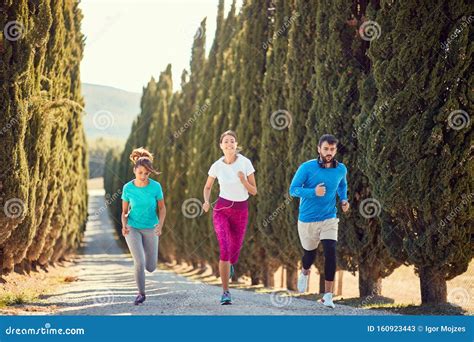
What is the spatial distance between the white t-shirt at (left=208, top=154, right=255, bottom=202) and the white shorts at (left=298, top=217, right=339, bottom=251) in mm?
984

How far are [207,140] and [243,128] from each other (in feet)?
18.6

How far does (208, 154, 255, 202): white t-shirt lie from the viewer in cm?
831

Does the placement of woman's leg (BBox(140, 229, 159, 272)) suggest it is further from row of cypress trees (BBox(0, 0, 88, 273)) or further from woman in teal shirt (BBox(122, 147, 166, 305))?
row of cypress trees (BBox(0, 0, 88, 273))

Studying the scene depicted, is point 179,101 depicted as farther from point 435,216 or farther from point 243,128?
point 435,216

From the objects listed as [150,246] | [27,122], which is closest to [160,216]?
[150,246]

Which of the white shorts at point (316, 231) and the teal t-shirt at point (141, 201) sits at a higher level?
the teal t-shirt at point (141, 201)

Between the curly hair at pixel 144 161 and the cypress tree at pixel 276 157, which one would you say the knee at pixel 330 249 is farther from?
the cypress tree at pixel 276 157

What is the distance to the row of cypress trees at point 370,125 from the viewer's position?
31.1 ft

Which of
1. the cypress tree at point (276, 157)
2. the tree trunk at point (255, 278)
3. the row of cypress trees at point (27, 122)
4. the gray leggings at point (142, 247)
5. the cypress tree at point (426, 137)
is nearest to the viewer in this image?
the gray leggings at point (142, 247)

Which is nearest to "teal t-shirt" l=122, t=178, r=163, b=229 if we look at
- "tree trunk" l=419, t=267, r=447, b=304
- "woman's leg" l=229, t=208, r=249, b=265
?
"woman's leg" l=229, t=208, r=249, b=265

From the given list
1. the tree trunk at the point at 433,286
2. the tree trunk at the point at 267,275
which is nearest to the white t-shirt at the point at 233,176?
the tree trunk at the point at 433,286

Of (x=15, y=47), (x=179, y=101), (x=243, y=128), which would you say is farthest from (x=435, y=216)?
(x=179, y=101)

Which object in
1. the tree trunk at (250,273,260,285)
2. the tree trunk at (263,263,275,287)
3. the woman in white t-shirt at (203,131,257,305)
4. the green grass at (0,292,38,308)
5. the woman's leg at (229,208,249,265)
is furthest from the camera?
the tree trunk at (250,273,260,285)

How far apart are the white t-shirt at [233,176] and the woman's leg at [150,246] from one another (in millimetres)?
1035
